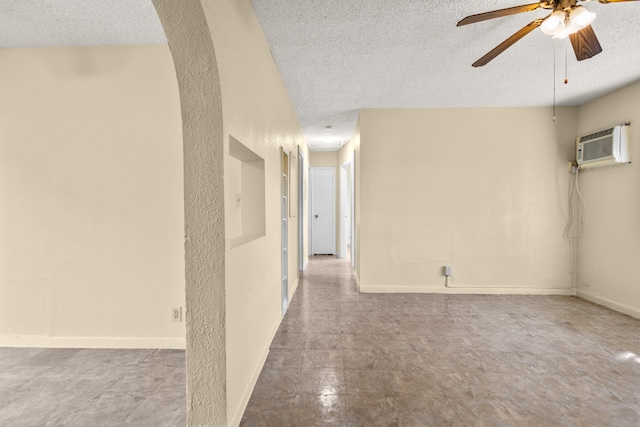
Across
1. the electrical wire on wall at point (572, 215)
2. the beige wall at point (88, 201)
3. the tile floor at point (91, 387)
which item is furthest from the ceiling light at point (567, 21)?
the tile floor at point (91, 387)

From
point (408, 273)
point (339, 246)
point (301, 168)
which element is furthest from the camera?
point (339, 246)

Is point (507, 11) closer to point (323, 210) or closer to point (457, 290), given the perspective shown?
point (457, 290)

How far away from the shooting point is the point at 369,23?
2.15 metres

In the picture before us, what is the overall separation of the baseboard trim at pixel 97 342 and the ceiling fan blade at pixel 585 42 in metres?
3.37

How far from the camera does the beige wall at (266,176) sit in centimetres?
149

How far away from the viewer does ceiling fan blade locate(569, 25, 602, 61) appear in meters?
1.79

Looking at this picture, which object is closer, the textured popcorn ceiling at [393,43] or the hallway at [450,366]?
the hallway at [450,366]

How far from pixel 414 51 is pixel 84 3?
2315mm

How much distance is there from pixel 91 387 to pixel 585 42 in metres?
3.68

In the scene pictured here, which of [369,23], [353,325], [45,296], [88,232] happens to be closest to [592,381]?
[353,325]

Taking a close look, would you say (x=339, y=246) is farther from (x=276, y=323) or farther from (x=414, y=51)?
(x=414, y=51)

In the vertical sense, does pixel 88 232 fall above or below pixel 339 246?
above

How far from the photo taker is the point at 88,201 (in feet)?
8.00

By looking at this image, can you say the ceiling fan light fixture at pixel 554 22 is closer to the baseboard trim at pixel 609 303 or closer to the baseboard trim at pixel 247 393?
the baseboard trim at pixel 247 393
